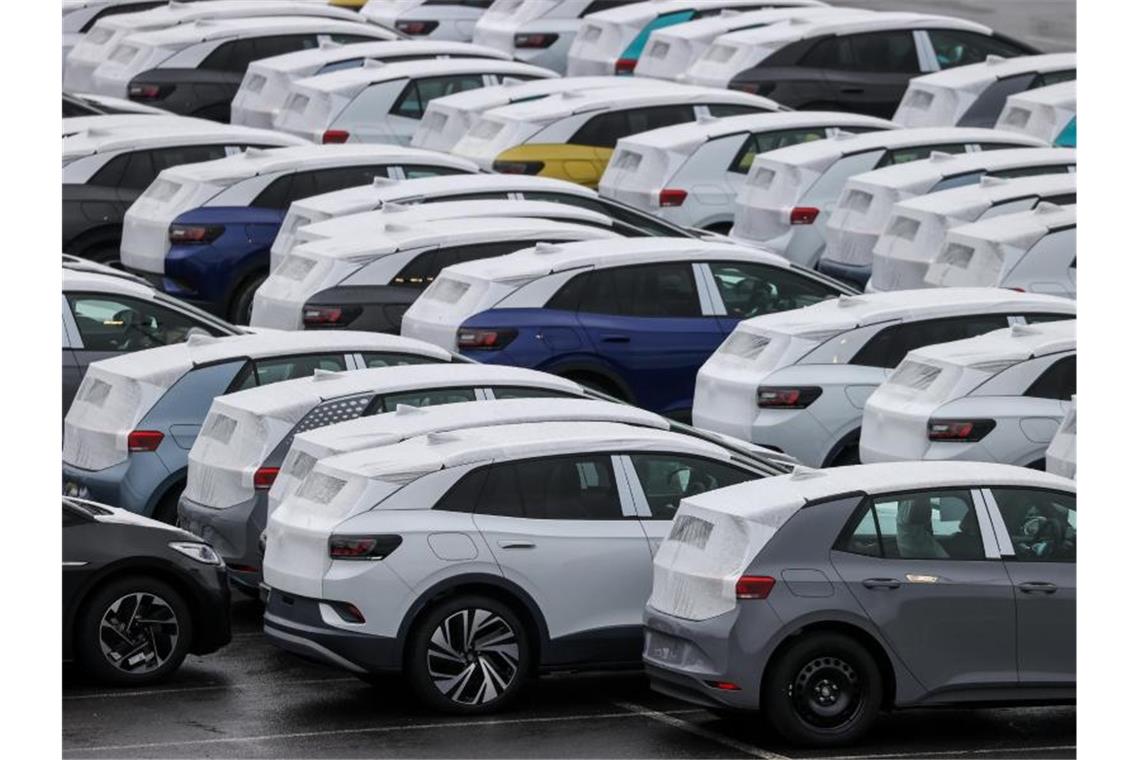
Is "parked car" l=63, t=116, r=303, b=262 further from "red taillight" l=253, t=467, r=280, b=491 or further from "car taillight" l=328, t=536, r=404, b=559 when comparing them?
"car taillight" l=328, t=536, r=404, b=559

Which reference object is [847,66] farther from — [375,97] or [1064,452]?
[1064,452]

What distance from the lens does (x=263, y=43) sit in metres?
30.0

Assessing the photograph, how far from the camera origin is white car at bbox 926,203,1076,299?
67.2 feet

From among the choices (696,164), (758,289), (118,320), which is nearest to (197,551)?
(118,320)

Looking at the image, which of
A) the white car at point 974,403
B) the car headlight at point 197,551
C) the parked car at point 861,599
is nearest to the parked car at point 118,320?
the car headlight at point 197,551

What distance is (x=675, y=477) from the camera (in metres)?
14.2

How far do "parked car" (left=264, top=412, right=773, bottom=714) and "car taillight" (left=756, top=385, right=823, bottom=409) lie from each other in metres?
3.67

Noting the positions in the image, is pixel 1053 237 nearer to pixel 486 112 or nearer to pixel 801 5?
pixel 486 112

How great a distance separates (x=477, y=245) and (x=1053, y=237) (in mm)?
4404

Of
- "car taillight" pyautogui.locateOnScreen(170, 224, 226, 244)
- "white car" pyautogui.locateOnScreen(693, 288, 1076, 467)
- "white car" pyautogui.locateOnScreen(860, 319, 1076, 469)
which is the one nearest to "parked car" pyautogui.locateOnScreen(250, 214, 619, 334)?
"car taillight" pyautogui.locateOnScreen(170, 224, 226, 244)

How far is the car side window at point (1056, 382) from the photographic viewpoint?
17.1 m

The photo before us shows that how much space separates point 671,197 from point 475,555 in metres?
11.0

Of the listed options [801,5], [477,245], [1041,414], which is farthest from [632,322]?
[801,5]

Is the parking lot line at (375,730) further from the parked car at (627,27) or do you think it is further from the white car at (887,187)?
the parked car at (627,27)
